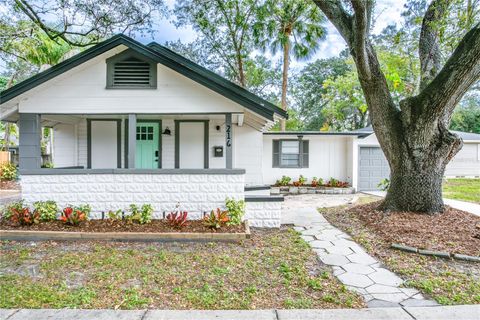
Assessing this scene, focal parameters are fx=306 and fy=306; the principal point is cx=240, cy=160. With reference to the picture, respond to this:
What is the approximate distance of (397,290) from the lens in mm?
3754

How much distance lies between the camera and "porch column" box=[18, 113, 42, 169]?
6.66 metres

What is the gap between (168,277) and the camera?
Answer: 4.04 meters

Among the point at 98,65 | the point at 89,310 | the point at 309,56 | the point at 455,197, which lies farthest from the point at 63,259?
the point at 309,56

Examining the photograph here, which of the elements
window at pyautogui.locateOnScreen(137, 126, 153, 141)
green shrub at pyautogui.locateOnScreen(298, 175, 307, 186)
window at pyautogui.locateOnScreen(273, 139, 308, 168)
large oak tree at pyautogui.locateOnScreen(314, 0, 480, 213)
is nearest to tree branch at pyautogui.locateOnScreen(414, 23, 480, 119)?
large oak tree at pyautogui.locateOnScreen(314, 0, 480, 213)

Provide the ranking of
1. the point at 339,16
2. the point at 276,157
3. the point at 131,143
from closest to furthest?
the point at 131,143
the point at 339,16
the point at 276,157

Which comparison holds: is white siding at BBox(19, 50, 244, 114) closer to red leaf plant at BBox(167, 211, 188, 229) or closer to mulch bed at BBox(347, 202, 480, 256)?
red leaf plant at BBox(167, 211, 188, 229)

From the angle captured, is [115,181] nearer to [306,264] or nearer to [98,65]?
[98,65]

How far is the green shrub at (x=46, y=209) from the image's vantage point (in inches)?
248

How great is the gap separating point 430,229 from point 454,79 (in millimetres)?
3077

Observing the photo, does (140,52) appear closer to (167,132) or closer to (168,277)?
(167,132)

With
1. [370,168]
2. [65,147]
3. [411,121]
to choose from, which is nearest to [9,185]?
[65,147]

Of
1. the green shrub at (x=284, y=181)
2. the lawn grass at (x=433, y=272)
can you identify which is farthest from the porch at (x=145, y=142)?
the lawn grass at (x=433, y=272)

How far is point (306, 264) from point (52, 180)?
550 cm

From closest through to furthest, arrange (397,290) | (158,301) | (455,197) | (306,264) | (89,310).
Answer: (89,310) < (158,301) < (397,290) < (306,264) < (455,197)
